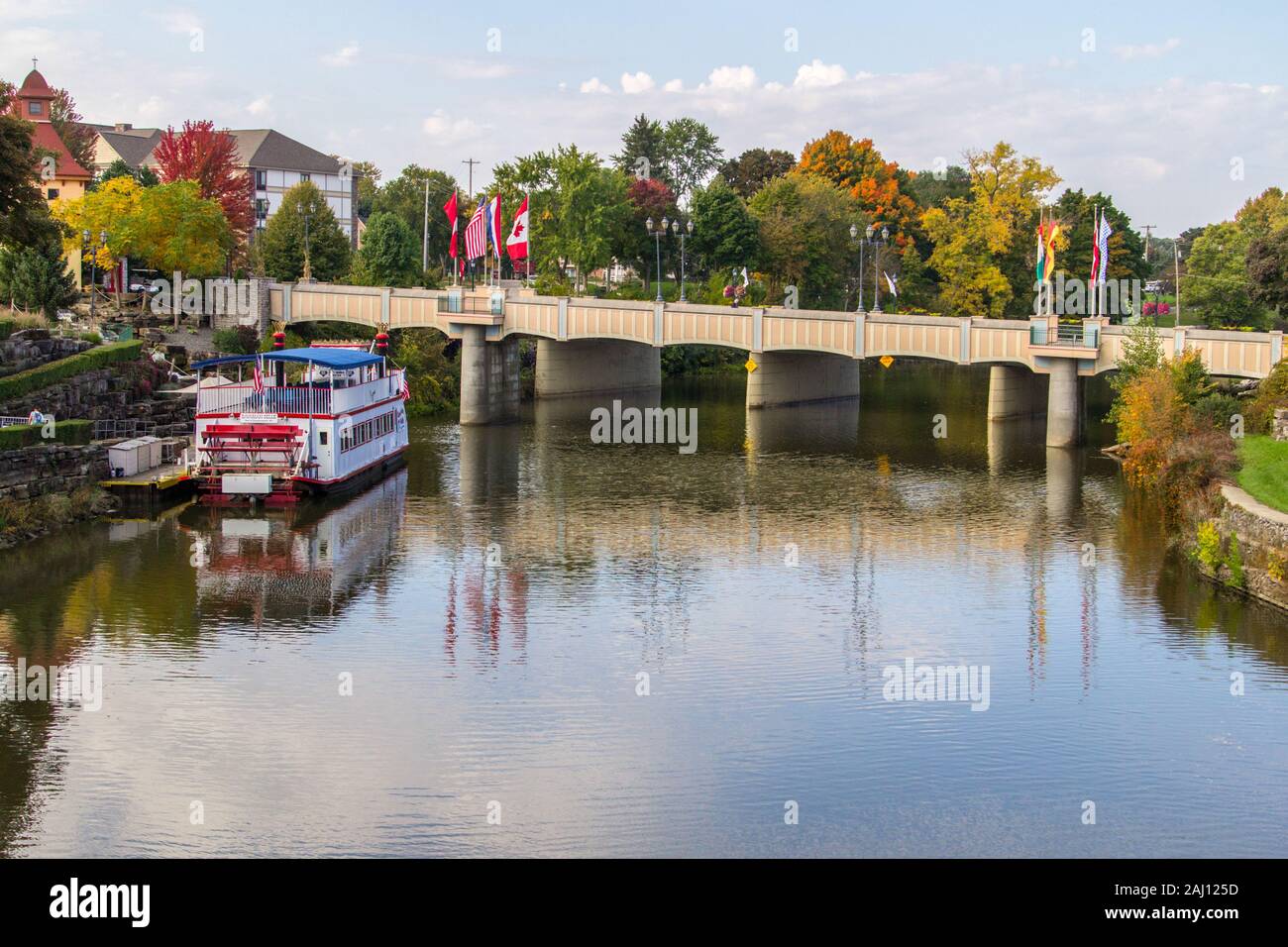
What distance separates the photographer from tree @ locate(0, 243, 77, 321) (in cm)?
8006

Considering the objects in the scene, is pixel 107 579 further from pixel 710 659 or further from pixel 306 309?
pixel 306 309

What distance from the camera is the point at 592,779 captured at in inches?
1241

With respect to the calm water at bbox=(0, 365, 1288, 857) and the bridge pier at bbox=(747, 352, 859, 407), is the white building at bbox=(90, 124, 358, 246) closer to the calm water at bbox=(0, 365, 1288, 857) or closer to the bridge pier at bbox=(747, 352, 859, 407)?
the bridge pier at bbox=(747, 352, 859, 407)

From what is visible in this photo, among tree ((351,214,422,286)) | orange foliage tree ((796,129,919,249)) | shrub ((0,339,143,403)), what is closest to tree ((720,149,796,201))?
Answer: orange foliage tree ((796,129,919,249))

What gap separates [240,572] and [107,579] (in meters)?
4.19

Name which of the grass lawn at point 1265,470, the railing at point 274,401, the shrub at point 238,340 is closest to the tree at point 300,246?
the shrub at point 238,340

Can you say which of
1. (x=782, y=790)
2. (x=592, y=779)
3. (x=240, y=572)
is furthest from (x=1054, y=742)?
(x=240, y=572)

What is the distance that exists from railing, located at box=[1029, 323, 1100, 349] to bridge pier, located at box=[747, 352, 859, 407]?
19.7 m

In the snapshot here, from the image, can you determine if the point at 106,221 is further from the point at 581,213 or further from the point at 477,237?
the point at 581,213

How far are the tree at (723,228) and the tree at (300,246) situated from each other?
30.2 meters

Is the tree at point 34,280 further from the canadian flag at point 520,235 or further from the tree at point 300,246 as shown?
the tree at point 300,246

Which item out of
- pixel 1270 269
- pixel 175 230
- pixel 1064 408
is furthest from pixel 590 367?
pixel 1270 269

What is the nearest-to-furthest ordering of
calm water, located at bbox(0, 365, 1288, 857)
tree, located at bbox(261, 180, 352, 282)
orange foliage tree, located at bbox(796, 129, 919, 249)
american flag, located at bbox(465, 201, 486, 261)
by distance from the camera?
1. calm water, located at bbox(0, 365, 1288, 857)
2. american flag, located at bbox(465, 201, 486, 261)
3. tree, located at bbox(261, 180, 352, 282)
4. orange foliage tree, located at bbox(796, 129, 919, 249)

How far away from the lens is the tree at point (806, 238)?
438ft
